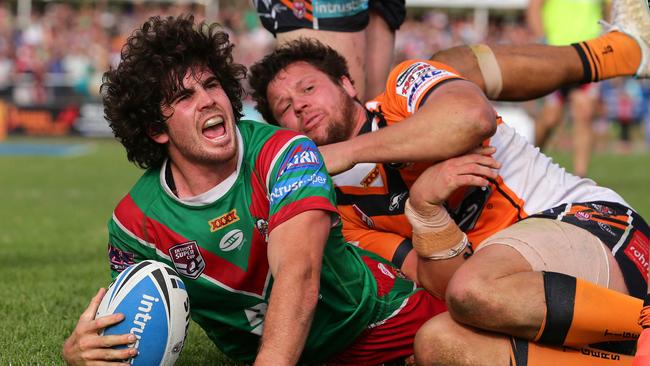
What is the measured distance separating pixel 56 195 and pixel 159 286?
8.85 meters

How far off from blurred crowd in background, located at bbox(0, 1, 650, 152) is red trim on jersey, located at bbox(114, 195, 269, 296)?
15758mm

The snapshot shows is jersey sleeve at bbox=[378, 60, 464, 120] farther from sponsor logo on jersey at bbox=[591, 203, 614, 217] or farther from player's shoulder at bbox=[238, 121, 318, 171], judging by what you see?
sponsor logo on jersey at bbox=[591, 203, 614, 217]

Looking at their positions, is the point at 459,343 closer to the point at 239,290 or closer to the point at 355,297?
the point at 355,297

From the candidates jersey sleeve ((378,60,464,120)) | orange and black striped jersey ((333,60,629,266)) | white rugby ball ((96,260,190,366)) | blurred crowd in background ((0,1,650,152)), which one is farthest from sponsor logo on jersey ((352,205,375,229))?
blurred crowd in background ((0,1,650,152))

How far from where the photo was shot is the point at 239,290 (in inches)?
150

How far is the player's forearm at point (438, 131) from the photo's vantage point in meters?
3.88

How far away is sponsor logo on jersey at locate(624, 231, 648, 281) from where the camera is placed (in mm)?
4016

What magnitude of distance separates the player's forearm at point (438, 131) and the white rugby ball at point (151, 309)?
0.98m

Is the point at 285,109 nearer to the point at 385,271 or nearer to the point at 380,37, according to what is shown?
the point at 385,271

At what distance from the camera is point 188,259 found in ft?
12.3

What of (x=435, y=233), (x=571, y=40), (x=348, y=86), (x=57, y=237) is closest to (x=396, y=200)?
(x=435, y=233)

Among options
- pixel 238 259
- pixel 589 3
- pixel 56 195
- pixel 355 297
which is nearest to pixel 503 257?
pixel 355 297

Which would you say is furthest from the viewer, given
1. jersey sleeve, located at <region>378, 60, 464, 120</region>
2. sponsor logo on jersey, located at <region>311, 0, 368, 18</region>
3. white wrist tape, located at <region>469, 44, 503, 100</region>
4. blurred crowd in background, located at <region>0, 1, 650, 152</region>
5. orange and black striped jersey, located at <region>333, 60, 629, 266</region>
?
blurred crowd in background, located at <region>0, 1, 650, 152</region>

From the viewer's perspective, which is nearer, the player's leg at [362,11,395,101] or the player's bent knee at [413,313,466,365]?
the player's bent knee at [413,313,466,365]
